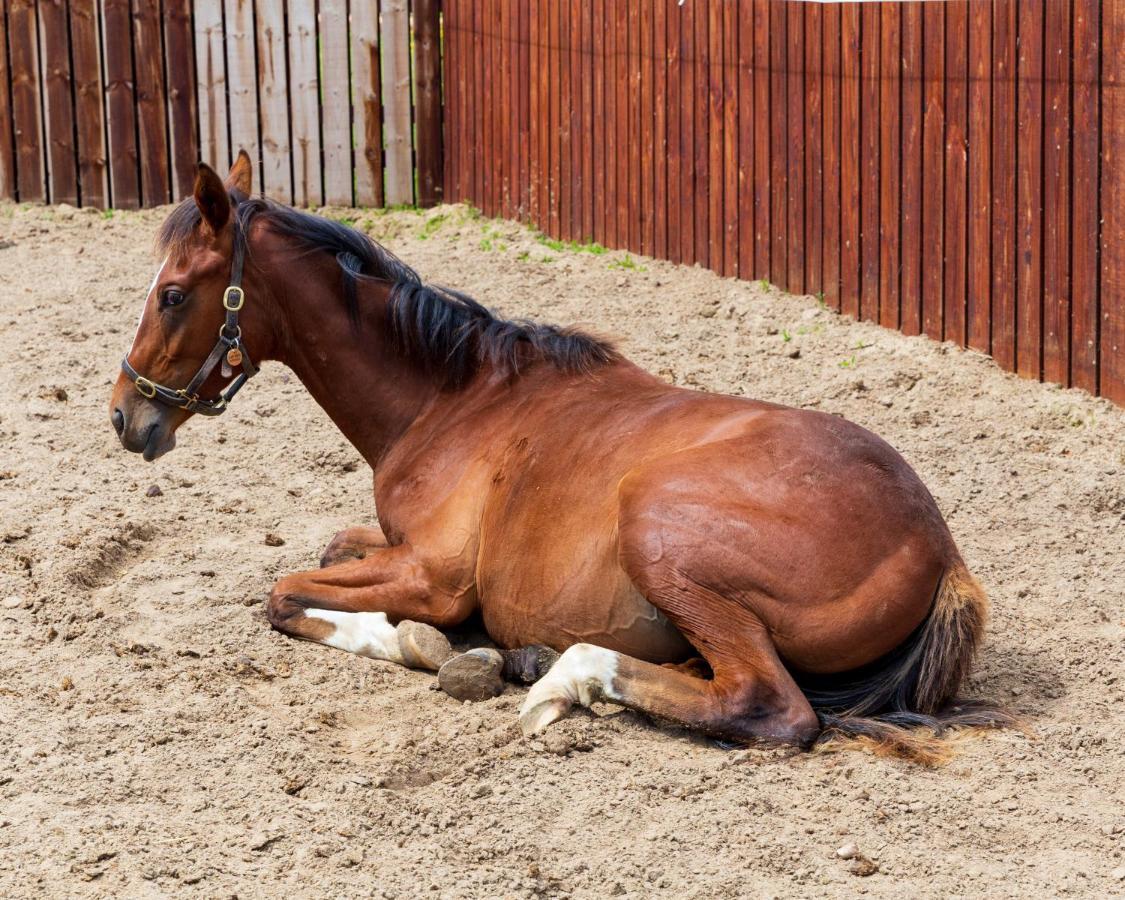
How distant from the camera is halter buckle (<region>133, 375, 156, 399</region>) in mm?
5309

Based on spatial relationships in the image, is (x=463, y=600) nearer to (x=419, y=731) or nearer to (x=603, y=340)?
(x=419, y=731)

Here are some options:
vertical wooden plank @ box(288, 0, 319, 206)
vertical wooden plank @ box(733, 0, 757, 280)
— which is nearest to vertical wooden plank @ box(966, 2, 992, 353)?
vertical wooden plank @ box(733, 0, 757, 280)

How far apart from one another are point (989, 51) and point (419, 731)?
192 inches

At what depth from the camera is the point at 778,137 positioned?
880cm

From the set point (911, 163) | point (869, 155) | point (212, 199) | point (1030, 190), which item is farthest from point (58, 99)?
point (1030, 190)

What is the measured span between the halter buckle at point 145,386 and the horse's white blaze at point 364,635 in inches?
39.1

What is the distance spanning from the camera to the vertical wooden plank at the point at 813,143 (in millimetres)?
8492

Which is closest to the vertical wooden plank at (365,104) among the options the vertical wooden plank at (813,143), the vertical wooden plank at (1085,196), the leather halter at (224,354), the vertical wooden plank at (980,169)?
the vertical wooden plank at (813,143)

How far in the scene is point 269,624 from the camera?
17.8 feet

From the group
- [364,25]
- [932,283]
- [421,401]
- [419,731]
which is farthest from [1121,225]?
[364,25]

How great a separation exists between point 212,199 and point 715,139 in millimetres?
4712

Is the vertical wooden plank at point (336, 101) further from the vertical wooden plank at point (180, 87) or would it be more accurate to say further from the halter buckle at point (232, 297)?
the halter buckle at point (232, 297)

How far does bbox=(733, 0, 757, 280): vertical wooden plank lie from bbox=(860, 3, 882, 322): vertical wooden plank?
2.90ft

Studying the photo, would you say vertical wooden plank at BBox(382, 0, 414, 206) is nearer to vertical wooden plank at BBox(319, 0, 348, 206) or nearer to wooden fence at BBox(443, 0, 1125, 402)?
Result: vertical wooden plank at BBox(319, 0, 348, 206)
